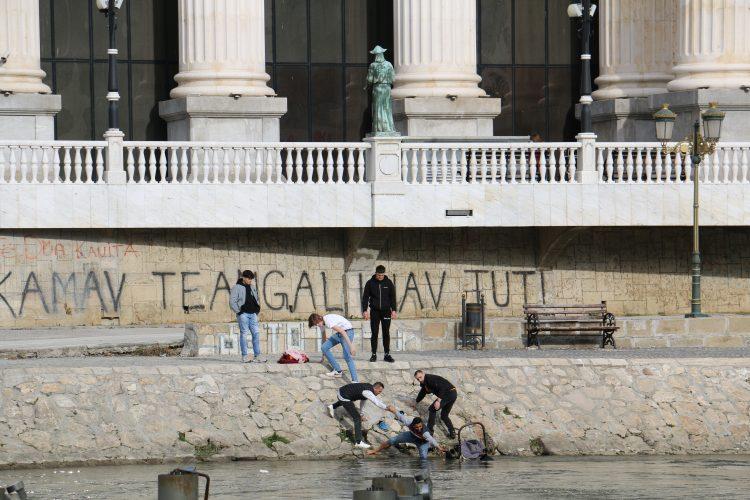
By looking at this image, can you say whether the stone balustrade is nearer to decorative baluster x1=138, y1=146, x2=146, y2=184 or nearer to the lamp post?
decorative baluster x1=138, y1=146, x2=146, y2=184

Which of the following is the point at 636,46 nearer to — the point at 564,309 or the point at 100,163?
the point at 564,309

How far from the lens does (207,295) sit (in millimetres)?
45094

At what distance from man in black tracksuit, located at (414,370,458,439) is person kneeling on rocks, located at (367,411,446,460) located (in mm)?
399

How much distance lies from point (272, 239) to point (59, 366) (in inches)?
348

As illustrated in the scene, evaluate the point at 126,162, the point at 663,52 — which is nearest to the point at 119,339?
the point at 126,162

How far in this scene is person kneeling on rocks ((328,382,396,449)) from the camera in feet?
122

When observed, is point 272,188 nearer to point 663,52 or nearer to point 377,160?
point 377,160

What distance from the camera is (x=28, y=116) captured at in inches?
1870

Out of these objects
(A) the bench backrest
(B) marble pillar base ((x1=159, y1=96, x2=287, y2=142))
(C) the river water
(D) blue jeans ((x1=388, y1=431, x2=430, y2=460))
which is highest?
(B) marble pillar base ((x1=159, y1=96, x2=287, y2=142))

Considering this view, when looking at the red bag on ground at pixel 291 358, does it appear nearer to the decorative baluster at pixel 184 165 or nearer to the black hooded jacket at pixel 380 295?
the black hooded jacket at pixel 380 295

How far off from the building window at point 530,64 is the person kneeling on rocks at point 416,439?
1847cm

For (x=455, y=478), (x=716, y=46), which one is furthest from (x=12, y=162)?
(x=716, y=46)

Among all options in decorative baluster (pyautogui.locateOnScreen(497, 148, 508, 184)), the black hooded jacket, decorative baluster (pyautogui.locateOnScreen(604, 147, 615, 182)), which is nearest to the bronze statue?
decorative baluster (pyautogui.locateOnScreen(497, 148, 508, 184))

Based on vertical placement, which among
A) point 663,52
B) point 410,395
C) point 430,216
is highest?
point 663,52
